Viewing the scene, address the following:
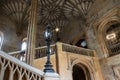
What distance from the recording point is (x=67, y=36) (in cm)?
1591

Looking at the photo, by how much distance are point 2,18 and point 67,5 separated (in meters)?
6.38

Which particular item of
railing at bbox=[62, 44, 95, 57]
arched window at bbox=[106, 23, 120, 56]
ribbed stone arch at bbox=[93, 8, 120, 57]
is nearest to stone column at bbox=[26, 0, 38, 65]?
railing at bbox=[62, 44, 95, 57]

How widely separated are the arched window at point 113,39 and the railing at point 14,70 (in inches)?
328

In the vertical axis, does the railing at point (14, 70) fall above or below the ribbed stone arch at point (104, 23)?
below

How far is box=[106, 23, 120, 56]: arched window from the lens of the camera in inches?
414

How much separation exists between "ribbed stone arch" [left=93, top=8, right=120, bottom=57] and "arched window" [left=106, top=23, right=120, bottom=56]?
12.0 inches

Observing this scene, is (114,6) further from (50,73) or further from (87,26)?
(50,73)

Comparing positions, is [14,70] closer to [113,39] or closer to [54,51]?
[54,51]

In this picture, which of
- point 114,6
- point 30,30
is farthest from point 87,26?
point 30,30

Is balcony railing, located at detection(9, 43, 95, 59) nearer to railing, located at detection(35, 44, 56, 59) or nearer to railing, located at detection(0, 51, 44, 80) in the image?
railing, located at detection(35, 44, 56, 59)

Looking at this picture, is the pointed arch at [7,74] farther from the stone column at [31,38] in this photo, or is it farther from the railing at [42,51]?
the railing at [42,51]

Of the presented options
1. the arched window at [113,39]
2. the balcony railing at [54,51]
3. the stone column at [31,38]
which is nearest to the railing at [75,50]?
the balcony railing at [54,51]

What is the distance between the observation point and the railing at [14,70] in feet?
8.66

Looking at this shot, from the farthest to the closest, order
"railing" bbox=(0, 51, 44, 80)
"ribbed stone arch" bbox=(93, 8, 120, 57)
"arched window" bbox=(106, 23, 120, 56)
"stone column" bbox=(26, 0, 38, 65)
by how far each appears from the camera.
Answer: "ribbed stone arch" bbox=(93, 8, 120, 57), "arched window" bbox=(106, 23, 120, 56), "stone column" bbox=(26, 0, 38, 65), "railing" bbox=(0, 51, 44, 80)
